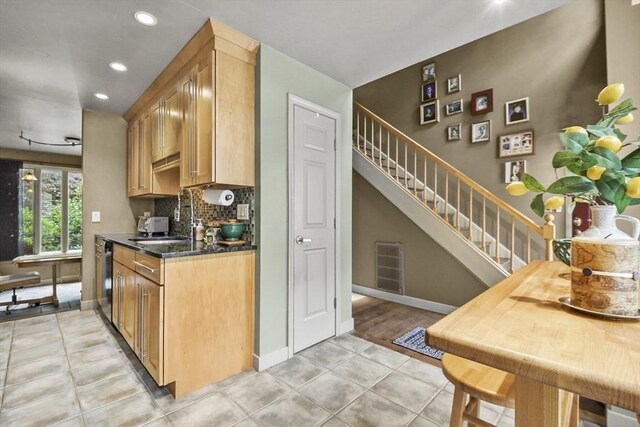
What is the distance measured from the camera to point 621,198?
736 millimetres

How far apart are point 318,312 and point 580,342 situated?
2268 mm

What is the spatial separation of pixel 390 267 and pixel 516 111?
2.48m

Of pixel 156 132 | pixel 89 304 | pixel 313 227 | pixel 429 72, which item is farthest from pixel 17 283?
pixel 429 72

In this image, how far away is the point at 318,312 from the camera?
2.71m

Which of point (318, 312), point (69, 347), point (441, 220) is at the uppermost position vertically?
point (441, 220)

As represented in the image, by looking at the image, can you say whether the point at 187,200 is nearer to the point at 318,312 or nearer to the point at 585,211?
the point at 318,312

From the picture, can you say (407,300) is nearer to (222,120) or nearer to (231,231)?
(231,231)

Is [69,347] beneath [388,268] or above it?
beneath

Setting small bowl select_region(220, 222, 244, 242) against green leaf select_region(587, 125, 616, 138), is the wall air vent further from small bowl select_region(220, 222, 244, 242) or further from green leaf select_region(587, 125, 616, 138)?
green leaf select_region(587, 125, 616, 138)

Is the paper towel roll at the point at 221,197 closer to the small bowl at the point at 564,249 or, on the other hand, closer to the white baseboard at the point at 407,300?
the small bowl at the point at 564,249

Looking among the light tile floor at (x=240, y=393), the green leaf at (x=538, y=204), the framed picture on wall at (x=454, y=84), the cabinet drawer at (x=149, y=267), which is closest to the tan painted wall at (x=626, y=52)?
the green leaf at (x=538, y=204)

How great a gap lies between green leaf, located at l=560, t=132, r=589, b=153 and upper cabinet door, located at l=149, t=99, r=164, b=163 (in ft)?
10.6

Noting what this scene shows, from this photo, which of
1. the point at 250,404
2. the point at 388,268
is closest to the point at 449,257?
the point at 388,268

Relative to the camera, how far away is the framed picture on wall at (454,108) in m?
3.93
